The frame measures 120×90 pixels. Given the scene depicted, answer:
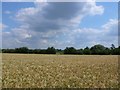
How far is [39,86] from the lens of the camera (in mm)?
12320

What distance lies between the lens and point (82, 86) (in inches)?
503

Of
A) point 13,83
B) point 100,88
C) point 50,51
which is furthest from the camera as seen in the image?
point 50,51

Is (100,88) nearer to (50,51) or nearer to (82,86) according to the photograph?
(82,86)

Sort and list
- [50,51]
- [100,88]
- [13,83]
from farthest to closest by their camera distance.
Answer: [50,51]
[13,83]
[100,88]

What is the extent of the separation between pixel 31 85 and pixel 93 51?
74.1 meters

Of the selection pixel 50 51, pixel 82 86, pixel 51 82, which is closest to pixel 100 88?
pixel 82 86

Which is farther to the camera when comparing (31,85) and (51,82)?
(51,82)

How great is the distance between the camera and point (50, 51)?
81812 mm

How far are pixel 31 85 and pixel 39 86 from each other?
0.36 metres

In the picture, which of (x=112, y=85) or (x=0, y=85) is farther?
(x=112, y=85)

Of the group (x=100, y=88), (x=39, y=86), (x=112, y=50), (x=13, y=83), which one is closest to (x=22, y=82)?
(x=13, y=83)

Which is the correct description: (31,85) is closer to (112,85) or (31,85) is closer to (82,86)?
(82,86)

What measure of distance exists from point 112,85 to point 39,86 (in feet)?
11.5

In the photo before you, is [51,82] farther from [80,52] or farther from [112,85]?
[80,52]
